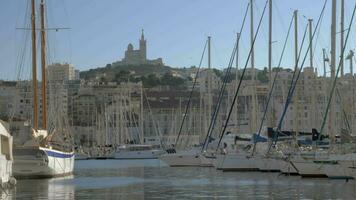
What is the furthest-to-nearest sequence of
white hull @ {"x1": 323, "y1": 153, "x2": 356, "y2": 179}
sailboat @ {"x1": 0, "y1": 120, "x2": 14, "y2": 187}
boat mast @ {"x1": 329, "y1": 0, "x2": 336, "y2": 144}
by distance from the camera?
boat mast @ {"x1": 329, "y1": 0, "x2": 336, "y2": 144}, white hull @ {"x1": 323, "y1": 153, "x2": 356, "y2": 179}, sailboat @ {"x1": 0, "y1": 120, "x2": 14, "y2": 187}

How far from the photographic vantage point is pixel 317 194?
31719 mm

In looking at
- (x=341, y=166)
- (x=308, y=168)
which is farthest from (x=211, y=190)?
(x=308, y=168)

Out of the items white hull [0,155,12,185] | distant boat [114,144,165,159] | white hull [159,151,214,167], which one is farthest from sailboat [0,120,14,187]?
distant boat [114,144,165,159]

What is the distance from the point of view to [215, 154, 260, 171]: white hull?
54.2 metres

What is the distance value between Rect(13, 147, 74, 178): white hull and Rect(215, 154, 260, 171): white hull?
1430 cm

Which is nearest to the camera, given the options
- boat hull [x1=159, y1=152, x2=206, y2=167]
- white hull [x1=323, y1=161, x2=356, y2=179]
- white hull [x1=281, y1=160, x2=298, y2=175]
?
white hull [x1=323, y1=161, x2=356, y2=179]

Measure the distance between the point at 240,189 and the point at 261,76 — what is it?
501 ft

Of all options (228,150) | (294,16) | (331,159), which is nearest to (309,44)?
(294,16)

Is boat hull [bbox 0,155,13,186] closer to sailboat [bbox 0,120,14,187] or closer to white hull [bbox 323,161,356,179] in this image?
sailboat [bbox 0,120,14,187]

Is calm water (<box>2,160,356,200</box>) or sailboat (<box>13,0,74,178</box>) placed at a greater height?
sailboat (<box>13,0,74,178</box>)

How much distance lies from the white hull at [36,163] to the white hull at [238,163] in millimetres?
14299

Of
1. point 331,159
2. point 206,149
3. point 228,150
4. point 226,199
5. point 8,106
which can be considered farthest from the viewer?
point 8,106

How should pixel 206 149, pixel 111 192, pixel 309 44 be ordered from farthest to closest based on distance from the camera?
pixel 206 149
pixel 309 44
pixel 111 192

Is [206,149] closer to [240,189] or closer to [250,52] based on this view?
[250,52]
